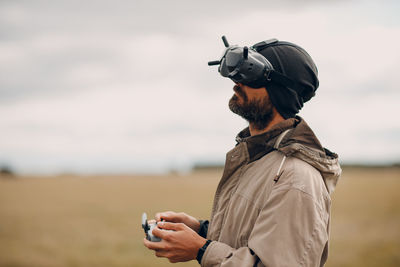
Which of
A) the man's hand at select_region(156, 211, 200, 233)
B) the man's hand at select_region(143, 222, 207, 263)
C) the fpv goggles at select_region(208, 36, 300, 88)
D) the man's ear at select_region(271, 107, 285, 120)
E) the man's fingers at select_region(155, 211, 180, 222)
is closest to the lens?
the man's hand at select_region(143, 222, 207, 263)

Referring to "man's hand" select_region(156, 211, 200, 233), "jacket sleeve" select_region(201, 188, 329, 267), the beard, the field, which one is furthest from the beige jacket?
the field

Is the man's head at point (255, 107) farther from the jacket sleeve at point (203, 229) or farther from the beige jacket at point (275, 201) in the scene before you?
the jacket sleeve at point (203, 229)

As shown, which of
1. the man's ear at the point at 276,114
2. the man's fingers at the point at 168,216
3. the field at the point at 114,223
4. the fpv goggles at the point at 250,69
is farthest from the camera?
the field at the point at 114,223

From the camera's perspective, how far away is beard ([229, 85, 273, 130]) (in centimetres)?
324

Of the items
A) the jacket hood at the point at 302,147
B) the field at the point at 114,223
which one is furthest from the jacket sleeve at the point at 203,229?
the field at the point at 114,223

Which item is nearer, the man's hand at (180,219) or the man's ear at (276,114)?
the man's ear at (276,114)

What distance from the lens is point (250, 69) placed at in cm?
313

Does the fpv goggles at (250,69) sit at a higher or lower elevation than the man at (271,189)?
higher

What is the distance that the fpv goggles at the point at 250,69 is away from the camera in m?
3.14

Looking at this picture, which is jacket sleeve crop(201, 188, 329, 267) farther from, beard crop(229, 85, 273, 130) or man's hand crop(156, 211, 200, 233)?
man's hand crop(156, 211, 200, 233)

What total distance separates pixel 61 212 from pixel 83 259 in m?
16.3

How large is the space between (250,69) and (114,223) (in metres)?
26.9

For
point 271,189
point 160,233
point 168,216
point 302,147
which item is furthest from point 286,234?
point 168,216

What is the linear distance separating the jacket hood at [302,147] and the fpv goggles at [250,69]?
324 millimetres
